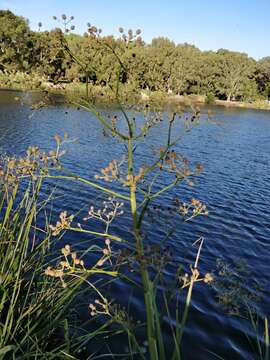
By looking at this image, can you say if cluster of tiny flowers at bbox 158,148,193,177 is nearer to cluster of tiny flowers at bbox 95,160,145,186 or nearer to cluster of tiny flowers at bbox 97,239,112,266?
cluster of tiny flowers at bbox 95,160,145,186

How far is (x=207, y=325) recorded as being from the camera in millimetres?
8008

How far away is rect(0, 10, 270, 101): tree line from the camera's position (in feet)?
11.4

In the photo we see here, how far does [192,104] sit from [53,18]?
1.48 metres

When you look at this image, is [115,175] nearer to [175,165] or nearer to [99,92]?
[175,165]

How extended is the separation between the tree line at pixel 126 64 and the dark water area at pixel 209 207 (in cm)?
70

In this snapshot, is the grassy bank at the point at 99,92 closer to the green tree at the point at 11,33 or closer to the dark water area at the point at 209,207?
the dark water area at the point at 209,207

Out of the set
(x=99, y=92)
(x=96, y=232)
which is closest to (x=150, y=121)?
(x=99, y=92)

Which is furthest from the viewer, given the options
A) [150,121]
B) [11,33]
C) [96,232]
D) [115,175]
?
[11,33]

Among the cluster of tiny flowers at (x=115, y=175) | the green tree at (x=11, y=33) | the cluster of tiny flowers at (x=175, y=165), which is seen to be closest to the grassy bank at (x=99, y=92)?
the cluster of tiny flowers at (x=175, y=165)

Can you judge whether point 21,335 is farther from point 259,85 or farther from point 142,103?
point 259,85

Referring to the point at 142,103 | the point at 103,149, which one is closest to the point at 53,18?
the point at 142,103

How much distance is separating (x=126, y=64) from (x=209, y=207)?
12.7m

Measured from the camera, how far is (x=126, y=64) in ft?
13.1

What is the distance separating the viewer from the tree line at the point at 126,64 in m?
3.46
